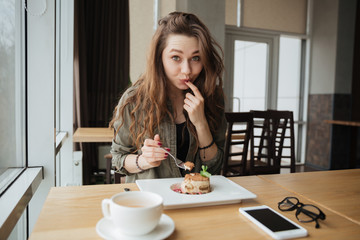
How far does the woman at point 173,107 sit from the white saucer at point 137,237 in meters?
0.57

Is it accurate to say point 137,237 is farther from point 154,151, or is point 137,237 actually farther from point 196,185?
point 154,151

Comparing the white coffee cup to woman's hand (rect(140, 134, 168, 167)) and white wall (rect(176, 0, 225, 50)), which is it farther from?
white wall (rect(176, 0, 225, 50))

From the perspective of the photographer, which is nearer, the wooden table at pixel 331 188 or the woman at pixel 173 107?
the wooden table at pixel 331 188

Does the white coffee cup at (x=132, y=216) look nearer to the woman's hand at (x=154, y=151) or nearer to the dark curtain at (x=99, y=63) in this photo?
the woman's hand at (x=154, y=151)

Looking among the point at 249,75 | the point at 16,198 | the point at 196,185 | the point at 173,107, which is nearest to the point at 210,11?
the point at 249,75

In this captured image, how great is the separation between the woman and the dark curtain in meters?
2.84

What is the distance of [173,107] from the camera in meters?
1.46

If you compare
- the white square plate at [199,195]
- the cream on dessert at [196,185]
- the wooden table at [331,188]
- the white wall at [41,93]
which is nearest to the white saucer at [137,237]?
the white square plate at [199,195]

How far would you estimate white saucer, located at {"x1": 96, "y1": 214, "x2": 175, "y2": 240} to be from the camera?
592 mm

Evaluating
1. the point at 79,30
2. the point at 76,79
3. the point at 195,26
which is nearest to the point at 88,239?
the point at 195,26

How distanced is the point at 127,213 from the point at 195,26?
973 millimetres

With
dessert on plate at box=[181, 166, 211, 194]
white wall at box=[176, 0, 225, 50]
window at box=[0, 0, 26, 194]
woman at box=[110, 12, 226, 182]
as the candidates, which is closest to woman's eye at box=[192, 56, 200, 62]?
woman at box=[110, 12, 226, 182]

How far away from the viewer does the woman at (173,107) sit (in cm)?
125

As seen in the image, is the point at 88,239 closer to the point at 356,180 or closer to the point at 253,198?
the point at 253,198
